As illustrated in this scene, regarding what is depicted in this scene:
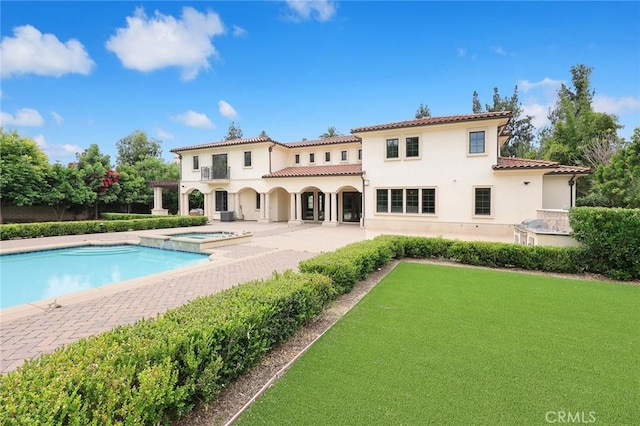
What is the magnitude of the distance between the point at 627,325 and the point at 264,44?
20.4 m

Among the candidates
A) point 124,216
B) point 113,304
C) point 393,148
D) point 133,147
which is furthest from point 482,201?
point 133,147

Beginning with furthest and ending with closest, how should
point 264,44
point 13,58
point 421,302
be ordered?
point 264,44, point 13,58, point 421,302

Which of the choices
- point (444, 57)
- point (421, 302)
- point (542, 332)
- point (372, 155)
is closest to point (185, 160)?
point (372, 155)

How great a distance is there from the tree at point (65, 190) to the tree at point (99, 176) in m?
0.70

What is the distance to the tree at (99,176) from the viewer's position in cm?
2702

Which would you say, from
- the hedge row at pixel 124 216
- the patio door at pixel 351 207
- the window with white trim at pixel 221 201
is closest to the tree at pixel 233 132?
the window with white trim at pixel 221 201

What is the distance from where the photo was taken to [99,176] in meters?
27.5

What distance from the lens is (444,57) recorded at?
20344mm

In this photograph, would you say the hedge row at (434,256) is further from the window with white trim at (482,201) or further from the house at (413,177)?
the window with white trim at (482,201)

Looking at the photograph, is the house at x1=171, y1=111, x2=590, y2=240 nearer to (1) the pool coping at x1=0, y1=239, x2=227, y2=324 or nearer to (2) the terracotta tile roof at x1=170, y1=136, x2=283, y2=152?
(2) the terracotta tile roof at x1=170, y1=136, x2=283, y2=152

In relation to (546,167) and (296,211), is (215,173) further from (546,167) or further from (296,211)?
(546,167)

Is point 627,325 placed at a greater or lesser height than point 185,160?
lesser

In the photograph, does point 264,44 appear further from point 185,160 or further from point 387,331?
point 387,331

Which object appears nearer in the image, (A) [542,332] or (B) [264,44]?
(A) [542,332]
